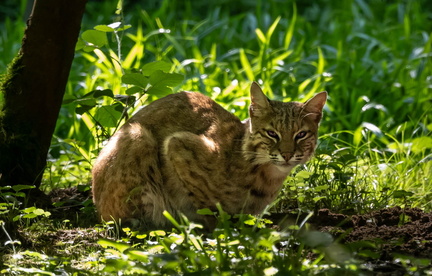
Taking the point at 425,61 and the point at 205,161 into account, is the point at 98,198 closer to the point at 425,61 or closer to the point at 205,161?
the point at 205,161

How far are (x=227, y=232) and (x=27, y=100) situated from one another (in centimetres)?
228

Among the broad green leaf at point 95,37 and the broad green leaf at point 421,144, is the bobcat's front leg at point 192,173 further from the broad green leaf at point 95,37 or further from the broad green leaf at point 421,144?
the broad green leaf at point 421,144

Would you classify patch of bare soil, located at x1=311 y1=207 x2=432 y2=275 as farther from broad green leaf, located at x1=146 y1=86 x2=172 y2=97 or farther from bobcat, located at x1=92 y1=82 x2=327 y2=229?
broad green leaf, located at x1=146 y1=86 x2=172 y2=97

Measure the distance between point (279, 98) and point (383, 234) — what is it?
10.9ft

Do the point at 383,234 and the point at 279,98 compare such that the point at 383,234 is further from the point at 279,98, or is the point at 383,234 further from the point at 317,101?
the point at 279,98

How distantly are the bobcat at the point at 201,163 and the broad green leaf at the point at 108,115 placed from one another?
1.43ft

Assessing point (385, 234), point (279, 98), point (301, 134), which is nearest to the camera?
point (385, 234)

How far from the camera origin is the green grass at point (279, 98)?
12.5 ft

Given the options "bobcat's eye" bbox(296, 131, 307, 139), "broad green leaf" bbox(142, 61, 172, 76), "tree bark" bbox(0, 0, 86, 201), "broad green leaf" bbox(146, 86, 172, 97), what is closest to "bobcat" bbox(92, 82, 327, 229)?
"bobcat's eye" bbox(296, 131, 307, 139)

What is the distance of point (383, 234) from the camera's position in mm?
4469

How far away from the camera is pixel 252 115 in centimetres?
524

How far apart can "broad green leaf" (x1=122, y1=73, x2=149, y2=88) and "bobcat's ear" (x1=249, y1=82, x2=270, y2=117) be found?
2.62ft

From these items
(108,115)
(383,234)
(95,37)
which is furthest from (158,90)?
(383,234)

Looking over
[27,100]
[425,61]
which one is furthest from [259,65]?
[27,100]
